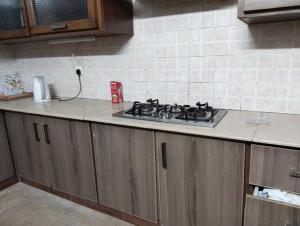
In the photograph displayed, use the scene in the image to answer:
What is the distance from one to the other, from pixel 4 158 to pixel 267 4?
7.90 ft

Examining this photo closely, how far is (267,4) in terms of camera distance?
1.18 meters

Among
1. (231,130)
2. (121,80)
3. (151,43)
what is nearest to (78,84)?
(121,80)

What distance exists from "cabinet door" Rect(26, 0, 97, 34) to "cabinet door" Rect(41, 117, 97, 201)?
2.26 feet

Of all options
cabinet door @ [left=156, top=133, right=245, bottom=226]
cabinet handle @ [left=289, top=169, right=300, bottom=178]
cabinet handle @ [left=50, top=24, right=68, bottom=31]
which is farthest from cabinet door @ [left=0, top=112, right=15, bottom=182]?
cabinet handle @ [left=289, top=169, right=300, bottom=178]

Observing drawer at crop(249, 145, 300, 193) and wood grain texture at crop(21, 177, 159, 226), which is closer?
drawer at crop(249, 145, 300, 193)

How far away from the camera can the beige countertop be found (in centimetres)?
119

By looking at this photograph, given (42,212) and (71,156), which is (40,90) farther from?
(42,212)

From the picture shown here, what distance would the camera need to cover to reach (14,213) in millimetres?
2012

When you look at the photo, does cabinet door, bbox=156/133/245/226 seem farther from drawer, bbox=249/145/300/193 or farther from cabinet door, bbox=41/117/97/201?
cabinet door, bbox=41/117/97/201

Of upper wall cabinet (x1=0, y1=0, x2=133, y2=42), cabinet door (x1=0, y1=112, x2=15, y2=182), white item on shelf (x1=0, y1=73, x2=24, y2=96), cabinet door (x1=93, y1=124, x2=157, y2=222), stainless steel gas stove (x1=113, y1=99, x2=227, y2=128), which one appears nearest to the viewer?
stainless steel gas stove (x1=113, y1=99, x2=227, y2=128)

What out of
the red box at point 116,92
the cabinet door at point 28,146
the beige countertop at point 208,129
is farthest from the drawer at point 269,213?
the cabinet door at point 28,146

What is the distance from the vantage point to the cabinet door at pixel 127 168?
1554 mm

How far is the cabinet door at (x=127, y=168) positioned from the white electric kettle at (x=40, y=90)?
2.90ft

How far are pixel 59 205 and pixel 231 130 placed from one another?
158 cm
